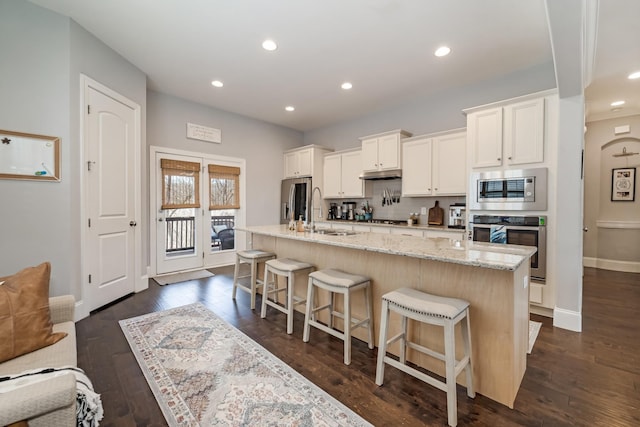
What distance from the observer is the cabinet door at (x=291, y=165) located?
6.18m

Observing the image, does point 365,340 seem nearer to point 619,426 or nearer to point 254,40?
point 619,426

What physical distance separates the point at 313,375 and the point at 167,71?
4.13m

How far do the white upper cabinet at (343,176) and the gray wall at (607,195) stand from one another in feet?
14.6

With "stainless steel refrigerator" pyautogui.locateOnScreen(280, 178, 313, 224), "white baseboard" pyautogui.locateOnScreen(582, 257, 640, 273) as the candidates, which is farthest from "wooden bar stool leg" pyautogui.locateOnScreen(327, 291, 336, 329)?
"white baseboard" pyautogui.locateOnScreen(582, 257, 640, 273)

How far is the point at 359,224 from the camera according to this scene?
16.0 feet

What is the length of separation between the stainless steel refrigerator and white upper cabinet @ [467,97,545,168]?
3.16 metres

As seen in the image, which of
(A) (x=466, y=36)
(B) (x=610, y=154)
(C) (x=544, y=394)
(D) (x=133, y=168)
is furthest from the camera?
(B) (x=610, y=154)

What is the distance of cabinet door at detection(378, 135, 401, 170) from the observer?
4.64 meters

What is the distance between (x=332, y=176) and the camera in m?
5.80

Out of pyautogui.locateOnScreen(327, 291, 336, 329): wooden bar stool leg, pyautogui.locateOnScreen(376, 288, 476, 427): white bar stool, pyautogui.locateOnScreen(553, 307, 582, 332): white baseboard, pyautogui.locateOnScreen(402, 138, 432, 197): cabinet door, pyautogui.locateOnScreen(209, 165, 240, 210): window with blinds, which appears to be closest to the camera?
pyautogui.locateOnScreen(376, 288, 476, 427): white bar stool

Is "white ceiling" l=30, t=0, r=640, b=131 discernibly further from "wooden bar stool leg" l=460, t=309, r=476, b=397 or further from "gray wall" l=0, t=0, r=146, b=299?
"wooden bar stool leg" l=460, t=309, r=476, b=397

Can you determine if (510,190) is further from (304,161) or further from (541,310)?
(304,161)

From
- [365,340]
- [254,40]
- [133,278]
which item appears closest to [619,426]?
[365,340]

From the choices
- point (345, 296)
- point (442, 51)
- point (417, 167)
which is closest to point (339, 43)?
point (442, 51)
